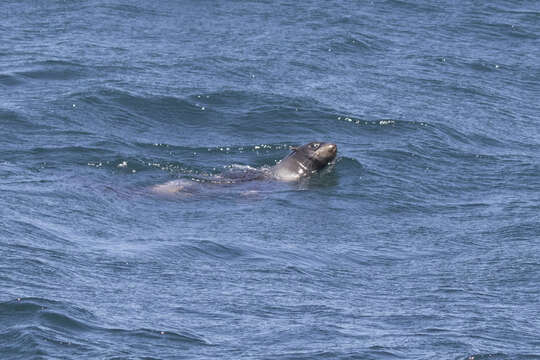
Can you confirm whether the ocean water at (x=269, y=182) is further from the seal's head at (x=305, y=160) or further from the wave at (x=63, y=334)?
the seal's head at (x=305, y=160)

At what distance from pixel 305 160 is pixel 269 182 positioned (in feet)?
2.57

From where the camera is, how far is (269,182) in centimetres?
1744

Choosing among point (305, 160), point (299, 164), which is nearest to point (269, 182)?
point (299, 164)

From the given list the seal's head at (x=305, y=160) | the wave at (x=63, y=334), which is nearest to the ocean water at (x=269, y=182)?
the wave at (x=63, y=334)

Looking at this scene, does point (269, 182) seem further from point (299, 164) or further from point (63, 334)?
point (63, 334)

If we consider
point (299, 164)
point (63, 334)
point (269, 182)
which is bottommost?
point (269, 182)

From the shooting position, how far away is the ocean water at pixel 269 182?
1099cm

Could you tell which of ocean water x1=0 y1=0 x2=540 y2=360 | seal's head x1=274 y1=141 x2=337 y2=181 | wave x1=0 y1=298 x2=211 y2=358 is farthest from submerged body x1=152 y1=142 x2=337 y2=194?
wave x1=0 y1=298 x2=211 y2=358

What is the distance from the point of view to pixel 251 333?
10.8m

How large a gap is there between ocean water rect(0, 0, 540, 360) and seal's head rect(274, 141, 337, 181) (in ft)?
0.86

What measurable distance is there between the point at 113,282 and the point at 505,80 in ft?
50.0

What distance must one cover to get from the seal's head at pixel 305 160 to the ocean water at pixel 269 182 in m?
0.26

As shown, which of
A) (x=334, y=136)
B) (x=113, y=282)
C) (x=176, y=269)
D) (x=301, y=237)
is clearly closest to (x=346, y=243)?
(x=301, y=237)

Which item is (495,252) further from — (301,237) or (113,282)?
(113,282)
